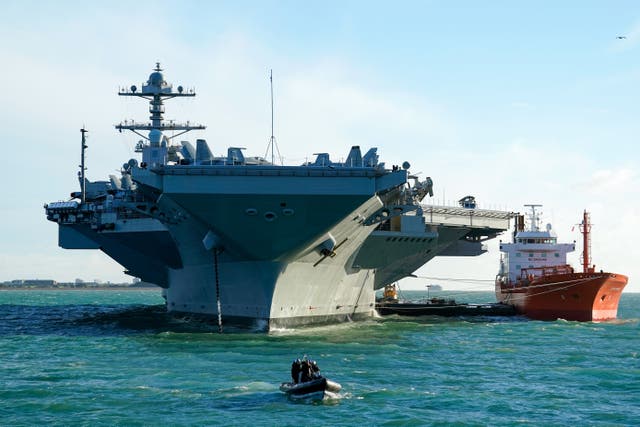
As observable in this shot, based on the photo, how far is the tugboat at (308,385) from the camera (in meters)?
19.0

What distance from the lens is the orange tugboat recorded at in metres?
44.8

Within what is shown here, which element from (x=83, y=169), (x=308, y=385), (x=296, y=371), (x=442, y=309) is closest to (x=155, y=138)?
(x=83, y=169)

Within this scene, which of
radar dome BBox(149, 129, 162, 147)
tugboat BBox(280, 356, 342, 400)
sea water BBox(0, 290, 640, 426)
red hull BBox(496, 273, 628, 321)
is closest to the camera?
sea water BBox(0, 290, 640, 426)

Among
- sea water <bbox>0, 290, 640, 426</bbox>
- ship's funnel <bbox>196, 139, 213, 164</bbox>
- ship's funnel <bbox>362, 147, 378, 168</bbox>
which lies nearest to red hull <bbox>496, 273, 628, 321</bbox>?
sea water <bbox>0, 290, 640, 426</bbox>

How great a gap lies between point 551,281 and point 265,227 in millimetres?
21154

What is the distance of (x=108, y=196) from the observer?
40.4 metres

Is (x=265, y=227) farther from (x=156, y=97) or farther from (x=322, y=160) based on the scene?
(x=156, y=97)

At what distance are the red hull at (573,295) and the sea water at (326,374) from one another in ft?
24.0

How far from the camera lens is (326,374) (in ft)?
73.4

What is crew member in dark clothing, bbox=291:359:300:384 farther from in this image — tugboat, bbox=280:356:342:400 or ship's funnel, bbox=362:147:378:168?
ship's funnel, bbox=362:147:378:168

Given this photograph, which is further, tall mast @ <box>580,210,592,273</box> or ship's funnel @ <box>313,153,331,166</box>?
tall mast @ <box>580,210,592,273</box>

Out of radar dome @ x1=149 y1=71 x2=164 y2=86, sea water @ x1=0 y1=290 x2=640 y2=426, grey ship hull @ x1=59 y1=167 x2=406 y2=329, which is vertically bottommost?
sea water @ x1=0 y1=290 x2=640 y2=426

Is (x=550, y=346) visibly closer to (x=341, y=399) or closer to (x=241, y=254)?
(x=241, y=254)

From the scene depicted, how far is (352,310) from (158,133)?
12642mm
